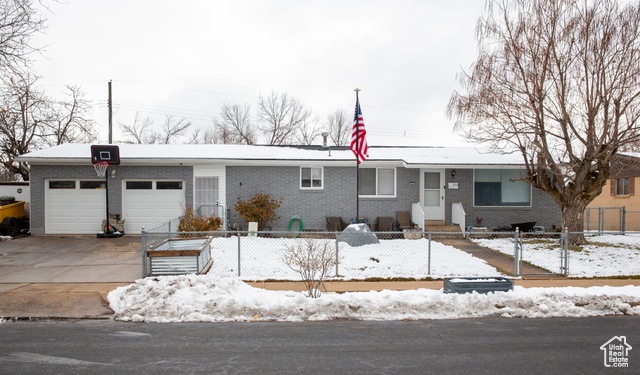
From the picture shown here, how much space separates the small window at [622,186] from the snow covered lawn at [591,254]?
9.40m

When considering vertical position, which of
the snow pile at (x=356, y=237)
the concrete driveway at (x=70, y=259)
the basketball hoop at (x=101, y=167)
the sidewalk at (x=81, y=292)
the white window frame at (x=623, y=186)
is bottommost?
the sidewalk at (x=81, y=292)

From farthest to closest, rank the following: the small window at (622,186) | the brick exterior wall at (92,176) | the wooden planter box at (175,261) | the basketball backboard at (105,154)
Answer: the small window at (622,186) → the brick exterior wall at (92,176) → the basketball backboard at (105,154) → the wooden planter box at (175,261)

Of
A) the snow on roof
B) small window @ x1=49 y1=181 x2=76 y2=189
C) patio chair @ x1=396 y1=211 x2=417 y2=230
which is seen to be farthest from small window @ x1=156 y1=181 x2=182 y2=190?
patio chair @ x1=396 y1=211 x2=417 y2=230

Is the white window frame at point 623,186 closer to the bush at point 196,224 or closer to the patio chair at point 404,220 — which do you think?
the patio chair at point 404,220

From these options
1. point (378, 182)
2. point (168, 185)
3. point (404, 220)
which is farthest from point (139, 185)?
point (404, 220)

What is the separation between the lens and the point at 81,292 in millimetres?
8164

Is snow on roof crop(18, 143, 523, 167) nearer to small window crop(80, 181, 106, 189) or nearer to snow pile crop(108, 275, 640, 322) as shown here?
small window crop(80, 181, 106, 189)

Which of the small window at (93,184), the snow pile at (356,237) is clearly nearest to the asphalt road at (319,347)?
the snow pile at (356,237)

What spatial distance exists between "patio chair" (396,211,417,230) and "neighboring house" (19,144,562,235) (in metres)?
0.19

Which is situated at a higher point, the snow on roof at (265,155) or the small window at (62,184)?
the snow on roof at (265,155)

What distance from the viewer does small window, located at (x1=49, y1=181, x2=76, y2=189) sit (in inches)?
623

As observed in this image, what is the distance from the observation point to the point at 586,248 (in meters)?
12.9

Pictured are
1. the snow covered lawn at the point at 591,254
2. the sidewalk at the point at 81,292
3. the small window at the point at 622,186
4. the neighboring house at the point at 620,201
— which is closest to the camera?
the sidewalk at the point at 81,292

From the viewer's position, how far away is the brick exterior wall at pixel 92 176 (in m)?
15.6
